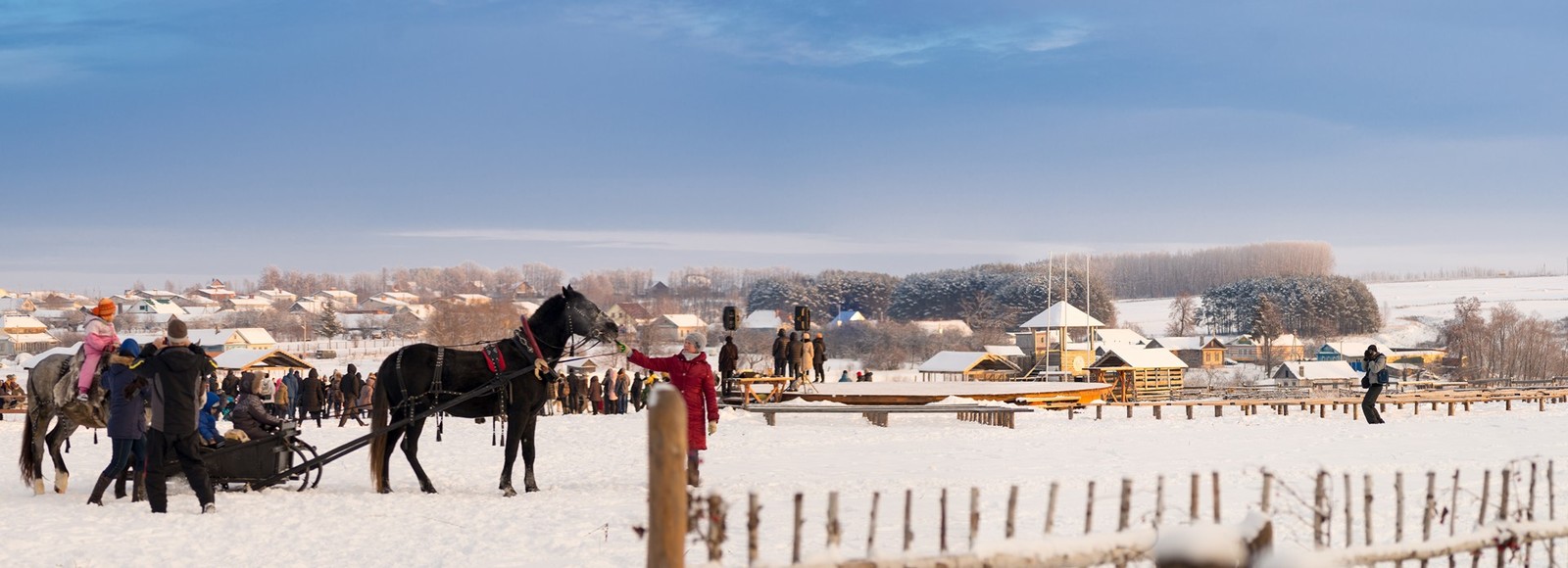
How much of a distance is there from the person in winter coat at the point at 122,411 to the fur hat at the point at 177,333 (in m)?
0.43

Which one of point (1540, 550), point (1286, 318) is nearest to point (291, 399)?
point (1540, 550)

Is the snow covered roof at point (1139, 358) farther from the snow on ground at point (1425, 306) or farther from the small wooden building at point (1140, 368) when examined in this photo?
the snow on ground at point (1425, 306)

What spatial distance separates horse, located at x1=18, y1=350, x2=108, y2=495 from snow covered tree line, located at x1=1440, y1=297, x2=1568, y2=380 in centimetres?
8315

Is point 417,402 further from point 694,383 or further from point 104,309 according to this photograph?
point 104,309

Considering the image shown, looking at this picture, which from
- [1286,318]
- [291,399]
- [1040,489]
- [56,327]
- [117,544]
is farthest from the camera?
[56,327]

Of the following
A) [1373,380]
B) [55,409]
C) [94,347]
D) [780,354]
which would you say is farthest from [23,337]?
[94,347]

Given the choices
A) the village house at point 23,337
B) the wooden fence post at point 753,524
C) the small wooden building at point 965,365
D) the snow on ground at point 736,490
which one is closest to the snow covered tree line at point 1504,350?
the small wooden building at point 965,365

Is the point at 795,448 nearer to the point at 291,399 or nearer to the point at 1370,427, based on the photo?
the point at 1370,427

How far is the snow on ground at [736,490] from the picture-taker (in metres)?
8.71

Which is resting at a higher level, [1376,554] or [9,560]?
[1376,554]

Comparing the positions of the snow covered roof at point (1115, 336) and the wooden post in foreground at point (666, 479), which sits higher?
the wooden post in foreground at point (666, 479)

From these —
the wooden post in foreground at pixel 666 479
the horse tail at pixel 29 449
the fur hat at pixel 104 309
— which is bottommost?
the horse tail at pixel 29 449

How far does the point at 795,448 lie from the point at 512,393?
22.1 ft

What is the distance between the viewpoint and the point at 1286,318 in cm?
12212
